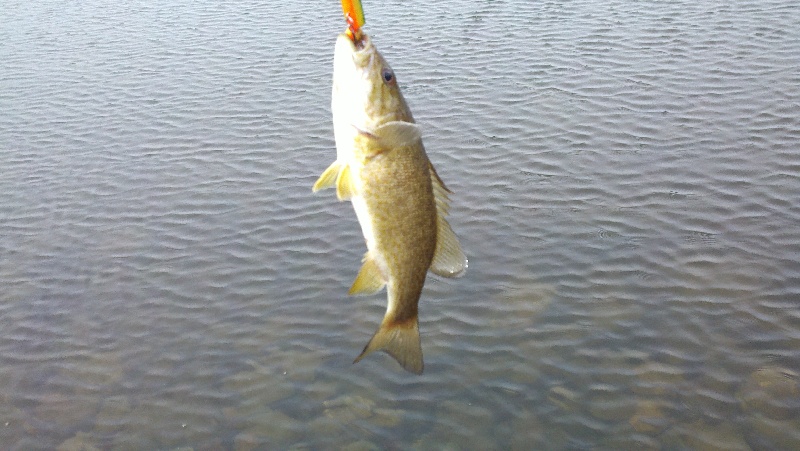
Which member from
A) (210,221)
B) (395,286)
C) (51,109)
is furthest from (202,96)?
(395,286)

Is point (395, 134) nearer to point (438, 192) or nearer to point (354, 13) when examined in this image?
point (438, 192)

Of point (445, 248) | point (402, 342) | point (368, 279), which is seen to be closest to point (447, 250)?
point (445, 248)

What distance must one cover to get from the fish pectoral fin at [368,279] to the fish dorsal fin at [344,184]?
445mm

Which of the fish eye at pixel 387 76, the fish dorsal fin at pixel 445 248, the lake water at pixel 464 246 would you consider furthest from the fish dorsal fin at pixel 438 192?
the lake water at pixel 464 246

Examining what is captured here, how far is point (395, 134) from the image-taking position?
5.05 m

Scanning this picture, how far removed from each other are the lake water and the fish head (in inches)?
218

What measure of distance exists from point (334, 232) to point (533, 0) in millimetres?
14137

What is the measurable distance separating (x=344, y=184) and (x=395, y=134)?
44 centimetres

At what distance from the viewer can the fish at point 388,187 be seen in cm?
498

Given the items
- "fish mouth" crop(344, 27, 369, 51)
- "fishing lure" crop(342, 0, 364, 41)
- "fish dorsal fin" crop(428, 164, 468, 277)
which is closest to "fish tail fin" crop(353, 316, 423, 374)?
"fish dorsal fin" crop(428, 164, 468, 277)

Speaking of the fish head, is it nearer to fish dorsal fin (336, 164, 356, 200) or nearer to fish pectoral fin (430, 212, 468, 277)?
fish dorsal fin (336, 164, 356, 200)

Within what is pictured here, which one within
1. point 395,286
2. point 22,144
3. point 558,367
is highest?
point 395,286

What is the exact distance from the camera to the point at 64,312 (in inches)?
502

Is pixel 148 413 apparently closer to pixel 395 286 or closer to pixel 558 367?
pixel 558 367
